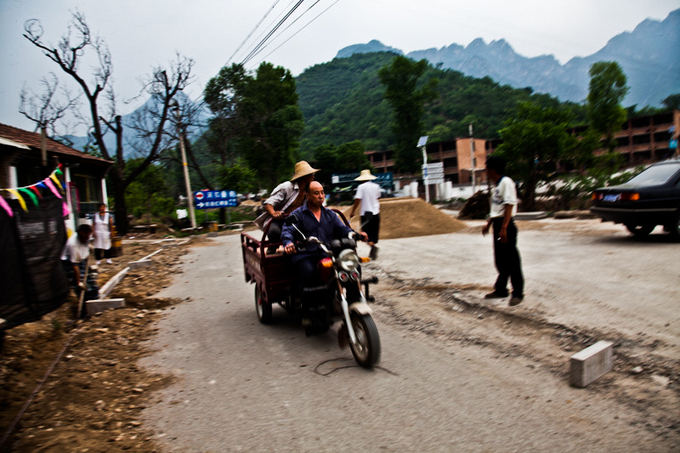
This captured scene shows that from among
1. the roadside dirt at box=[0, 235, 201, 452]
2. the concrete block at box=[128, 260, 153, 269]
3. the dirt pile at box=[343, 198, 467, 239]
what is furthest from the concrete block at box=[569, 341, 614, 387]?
the concrete block at box=[128, 260, 153, 269]

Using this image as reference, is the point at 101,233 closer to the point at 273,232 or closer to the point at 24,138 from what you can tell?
the point at 24,138

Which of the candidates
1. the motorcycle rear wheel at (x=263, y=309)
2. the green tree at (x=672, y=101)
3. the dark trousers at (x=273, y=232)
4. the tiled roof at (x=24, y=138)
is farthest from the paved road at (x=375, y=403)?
the green tree at (x=672, y=101)

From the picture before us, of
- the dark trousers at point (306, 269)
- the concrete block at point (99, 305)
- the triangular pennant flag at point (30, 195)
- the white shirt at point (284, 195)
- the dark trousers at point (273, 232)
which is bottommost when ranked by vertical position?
the concrete block at point (99, 305)

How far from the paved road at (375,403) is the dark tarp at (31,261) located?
149 centimetres

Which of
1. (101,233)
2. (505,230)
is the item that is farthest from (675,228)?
(101,233)

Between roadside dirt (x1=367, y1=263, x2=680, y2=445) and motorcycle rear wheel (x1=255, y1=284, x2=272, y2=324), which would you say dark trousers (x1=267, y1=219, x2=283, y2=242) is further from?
roadside dirt (x1=367, y1=263, x2=680, y2=445)

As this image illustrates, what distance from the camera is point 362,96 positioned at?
333 ft

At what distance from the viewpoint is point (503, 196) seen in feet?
18.6

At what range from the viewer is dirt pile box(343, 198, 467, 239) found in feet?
49.2

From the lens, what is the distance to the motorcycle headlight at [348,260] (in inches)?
171

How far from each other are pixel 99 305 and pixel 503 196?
254 inches

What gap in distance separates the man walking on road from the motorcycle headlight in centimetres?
223

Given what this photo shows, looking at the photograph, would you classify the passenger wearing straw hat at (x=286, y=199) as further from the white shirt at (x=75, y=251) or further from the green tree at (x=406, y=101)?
the green tree at (x=406, y=101)

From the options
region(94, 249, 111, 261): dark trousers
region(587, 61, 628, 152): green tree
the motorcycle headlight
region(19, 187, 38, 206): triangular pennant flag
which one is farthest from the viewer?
region(587, 61, 628, 152): green tree
